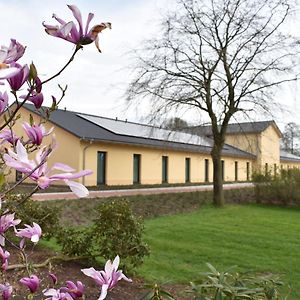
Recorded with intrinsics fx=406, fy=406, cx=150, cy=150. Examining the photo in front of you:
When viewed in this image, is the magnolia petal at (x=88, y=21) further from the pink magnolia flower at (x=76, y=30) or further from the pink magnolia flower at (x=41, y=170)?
the pink magnolia flower at (x=41, y=170)

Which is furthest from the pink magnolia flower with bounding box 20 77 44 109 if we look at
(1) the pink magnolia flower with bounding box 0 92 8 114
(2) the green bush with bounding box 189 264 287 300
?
(2) the green bush with bounding box 189 264 287 300

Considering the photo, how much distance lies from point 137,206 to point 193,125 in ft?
15.3

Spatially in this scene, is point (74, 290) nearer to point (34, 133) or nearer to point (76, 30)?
point (34, 133)

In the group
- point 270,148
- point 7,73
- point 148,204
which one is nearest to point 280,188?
point 148,204

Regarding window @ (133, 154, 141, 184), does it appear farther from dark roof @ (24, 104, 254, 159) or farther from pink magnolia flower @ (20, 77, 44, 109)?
pink magnolia flower @ (20, 77, 44, 109)

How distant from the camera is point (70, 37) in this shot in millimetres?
1000

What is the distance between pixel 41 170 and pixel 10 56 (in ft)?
0.91

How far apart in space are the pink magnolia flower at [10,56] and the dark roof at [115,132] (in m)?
15.0

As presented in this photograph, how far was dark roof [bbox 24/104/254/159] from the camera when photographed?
19141 mm

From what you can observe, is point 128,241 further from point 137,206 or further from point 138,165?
point 138,165

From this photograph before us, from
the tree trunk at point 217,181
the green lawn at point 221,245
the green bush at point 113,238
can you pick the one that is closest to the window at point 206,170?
the tree trunk at point 217,181

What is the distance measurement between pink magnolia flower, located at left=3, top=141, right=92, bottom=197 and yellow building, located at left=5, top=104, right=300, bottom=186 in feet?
47.1

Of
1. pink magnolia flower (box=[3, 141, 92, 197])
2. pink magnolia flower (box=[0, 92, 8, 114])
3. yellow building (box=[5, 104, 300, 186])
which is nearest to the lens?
pink magnolia flower (box=[3, 141, 92, 197])

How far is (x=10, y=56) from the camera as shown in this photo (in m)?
0.91
